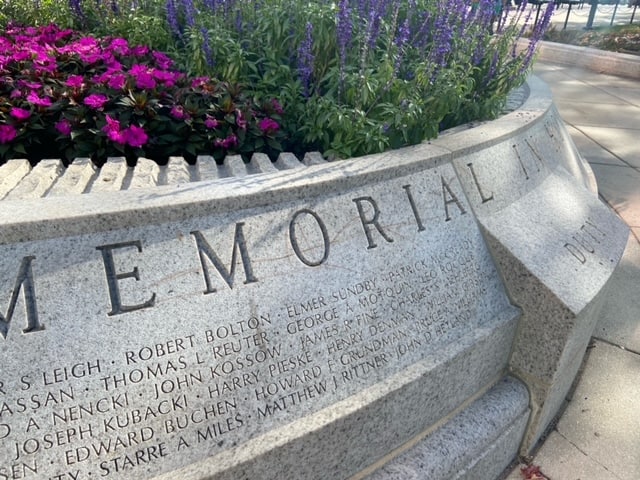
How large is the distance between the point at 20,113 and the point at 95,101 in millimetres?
362

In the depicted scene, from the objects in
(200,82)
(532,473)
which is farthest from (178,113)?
(532,473)

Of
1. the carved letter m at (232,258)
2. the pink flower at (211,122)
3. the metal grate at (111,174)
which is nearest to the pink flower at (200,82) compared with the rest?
the pink flower at (211,122)

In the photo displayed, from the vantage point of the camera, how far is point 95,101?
2549mm


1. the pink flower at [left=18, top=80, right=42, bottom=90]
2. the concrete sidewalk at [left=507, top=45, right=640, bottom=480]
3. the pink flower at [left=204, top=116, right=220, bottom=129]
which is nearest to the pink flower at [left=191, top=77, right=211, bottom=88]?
the pink flower at [left=204, top=116, right=220, bottom=129]

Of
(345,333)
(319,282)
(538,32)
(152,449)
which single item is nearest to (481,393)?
(345,333)

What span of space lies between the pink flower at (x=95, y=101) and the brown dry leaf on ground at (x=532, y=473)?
8.71 ft

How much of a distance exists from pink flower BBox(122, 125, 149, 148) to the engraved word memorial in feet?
0.52

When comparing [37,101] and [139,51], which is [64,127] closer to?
[37,101]

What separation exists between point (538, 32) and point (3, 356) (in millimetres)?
3499

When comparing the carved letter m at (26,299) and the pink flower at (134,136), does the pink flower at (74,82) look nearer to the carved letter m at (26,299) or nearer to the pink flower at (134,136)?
the pink flower at (134,136)

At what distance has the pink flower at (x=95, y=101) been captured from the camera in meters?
2.54

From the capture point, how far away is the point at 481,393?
7.20ft

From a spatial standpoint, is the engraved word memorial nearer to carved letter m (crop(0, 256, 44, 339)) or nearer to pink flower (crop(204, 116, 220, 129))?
carved letter m (crop(0, 256, 44, 339))

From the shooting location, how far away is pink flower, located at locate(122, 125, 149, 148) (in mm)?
2502
